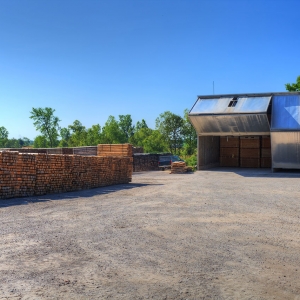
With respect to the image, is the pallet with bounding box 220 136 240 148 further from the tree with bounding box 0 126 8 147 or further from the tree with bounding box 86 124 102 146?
the tree with bounding box 0 126 8 147

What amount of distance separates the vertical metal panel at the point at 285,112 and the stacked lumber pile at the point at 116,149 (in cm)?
941

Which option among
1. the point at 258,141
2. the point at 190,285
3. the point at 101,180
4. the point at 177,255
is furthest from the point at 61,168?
the point at 258,141

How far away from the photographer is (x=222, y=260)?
Answer: 18.9 feet

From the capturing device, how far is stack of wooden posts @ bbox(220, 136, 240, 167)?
31.4 meters

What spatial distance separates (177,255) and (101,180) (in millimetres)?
11520

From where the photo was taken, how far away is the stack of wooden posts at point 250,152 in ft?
100

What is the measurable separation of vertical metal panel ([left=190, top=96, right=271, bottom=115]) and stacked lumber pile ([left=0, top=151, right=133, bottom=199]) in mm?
9938

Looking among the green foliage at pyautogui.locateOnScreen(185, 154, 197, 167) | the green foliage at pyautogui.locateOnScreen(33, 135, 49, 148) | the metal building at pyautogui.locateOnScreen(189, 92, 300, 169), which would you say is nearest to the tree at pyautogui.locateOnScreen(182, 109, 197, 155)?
the green foliage at pyautogui.locateOnScreen(185, 154, 197, 167)

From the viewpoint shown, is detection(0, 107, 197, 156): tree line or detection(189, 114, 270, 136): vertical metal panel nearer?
detection(189, 114, 270, 136): vertical metal panel

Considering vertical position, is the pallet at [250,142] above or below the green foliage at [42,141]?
below

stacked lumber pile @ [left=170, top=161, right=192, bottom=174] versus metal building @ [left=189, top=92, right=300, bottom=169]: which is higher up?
metal building @ [left=189, top=92, right=300, bottom=169]

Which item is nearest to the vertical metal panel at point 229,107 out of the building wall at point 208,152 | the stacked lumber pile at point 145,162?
the building wall at point 208,152

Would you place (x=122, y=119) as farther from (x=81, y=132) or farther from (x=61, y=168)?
(x=61, y=168)

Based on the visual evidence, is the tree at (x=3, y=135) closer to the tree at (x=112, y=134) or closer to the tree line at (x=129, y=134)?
the tree line at (x=129, y=134)
